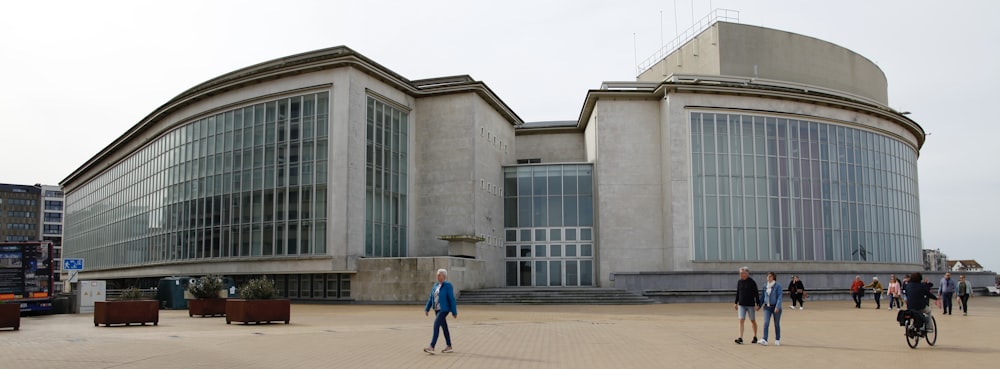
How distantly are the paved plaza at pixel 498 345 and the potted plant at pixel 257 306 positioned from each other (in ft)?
1.26

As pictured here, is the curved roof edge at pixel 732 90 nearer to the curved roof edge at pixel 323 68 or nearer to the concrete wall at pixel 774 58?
the concrete wall at pixel 774 58

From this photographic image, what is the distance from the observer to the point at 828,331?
1967cm

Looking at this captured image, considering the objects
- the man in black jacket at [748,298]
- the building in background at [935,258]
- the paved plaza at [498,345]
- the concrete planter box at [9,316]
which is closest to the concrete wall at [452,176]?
the paved plaza at [498,345]

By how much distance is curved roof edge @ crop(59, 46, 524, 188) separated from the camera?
40031 millimetres

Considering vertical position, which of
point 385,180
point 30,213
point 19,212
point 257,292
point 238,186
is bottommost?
point 257,292

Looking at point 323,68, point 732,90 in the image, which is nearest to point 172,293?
point 323,68

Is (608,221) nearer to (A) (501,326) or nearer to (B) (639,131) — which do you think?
(B) (639,131)

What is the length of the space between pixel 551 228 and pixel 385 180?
1135cm

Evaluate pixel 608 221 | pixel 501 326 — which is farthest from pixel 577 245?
pixel 501 326

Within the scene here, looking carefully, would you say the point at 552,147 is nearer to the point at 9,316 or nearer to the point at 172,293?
the point at 172,293

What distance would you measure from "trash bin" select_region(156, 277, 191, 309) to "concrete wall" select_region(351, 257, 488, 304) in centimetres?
791

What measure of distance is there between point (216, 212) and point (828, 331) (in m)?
35.6

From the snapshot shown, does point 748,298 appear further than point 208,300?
No

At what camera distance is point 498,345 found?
52.6 ft
